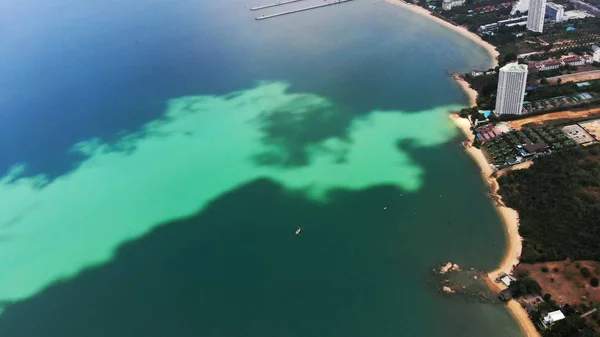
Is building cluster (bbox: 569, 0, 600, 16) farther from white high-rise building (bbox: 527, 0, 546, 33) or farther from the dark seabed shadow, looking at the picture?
the dark seabed shadow

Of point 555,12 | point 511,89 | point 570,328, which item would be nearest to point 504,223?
point 570,328

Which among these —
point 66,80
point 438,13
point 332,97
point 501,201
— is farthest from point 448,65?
point 66,80

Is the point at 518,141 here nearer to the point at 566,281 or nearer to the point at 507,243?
the point at 507,243

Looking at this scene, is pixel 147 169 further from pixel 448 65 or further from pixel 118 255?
pixel 448 65

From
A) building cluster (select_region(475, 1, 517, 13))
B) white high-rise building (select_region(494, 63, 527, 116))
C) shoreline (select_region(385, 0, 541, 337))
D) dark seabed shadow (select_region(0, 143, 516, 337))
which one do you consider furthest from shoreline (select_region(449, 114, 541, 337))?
building cluster (select_region(475, 1, 517, 13))

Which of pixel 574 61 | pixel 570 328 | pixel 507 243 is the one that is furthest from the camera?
pixel 574 61

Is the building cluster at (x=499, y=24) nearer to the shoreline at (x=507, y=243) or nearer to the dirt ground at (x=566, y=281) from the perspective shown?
the shoreline at (x=507, y=243)

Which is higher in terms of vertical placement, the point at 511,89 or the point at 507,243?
the point at 511,89
